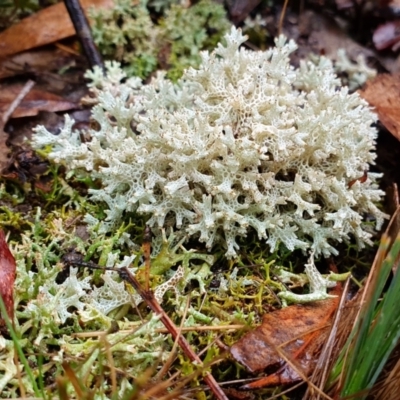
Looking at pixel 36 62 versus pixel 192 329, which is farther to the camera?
pixel 36 62

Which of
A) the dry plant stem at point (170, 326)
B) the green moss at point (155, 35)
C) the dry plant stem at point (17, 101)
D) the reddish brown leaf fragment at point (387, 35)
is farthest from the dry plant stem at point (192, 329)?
the reddish brown leaf fragment at point (387, 35)

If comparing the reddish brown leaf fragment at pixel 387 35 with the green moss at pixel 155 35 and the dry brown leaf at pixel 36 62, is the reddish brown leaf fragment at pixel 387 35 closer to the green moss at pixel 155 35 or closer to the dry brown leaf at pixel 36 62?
the green moss at pixel 155 35

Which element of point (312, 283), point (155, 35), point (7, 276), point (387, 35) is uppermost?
point (387, 35)

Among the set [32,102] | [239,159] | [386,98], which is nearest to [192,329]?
[239,159]

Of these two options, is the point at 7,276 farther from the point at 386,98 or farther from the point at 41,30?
the point at 386,98

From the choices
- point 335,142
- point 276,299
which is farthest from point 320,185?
point 276,299

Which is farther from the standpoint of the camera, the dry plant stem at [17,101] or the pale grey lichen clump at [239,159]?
the dry plant stem at [17,101]

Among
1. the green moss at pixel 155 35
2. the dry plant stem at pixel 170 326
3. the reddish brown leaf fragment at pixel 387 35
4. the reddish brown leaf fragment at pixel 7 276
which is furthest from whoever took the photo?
the reddish brown leaf fragment at pixel 387 35
